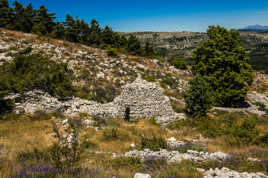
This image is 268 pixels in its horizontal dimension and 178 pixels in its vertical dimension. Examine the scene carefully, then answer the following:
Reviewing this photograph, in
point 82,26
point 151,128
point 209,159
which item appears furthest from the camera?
point 82,26

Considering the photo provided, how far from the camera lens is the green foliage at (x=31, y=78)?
1343cm

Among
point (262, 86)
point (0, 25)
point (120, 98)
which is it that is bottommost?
point (262, 86)

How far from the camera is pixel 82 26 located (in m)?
45.8

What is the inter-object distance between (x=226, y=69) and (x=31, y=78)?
2091 cm

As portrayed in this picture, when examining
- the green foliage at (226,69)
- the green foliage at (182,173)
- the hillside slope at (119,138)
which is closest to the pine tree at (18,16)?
the hillside slope at (119,138)

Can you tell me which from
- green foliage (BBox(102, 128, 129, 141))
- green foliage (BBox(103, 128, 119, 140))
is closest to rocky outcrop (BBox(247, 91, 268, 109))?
green foliage (BBox(102, 128, 129, 141))

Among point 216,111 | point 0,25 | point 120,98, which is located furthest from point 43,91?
point 0,25

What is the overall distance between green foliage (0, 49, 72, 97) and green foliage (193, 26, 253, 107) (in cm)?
1577

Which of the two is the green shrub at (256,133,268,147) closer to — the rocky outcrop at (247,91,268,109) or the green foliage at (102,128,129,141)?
the green foliage at (102,128,129,141)

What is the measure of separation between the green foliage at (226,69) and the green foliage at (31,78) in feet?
51.7

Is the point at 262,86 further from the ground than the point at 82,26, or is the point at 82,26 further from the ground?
the point at 82,26

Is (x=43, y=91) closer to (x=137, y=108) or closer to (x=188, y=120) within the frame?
(x=137, y=108)

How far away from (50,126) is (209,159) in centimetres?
912

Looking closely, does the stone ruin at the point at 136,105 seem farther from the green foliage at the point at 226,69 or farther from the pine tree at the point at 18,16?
the pine tree at the point at 18,16
